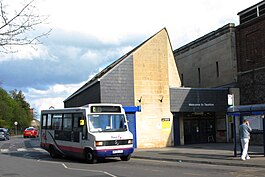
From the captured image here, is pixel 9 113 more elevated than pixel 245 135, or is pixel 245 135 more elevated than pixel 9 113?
pixel 9 113

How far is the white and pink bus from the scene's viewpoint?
61.0 feet

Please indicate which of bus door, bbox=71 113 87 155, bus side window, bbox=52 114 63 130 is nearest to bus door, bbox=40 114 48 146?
bus side window, bbox=52 114 63 130

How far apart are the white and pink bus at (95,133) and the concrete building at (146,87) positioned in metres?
6.82

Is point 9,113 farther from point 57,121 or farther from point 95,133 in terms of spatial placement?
point 95,133

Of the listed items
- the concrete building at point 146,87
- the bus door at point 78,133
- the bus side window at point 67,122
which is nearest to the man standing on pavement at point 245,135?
the bus door at point 78,133

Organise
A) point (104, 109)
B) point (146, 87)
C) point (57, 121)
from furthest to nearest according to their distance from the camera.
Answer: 1. point (146, 87)
2. point (57, 121)
3. point (104, 109)

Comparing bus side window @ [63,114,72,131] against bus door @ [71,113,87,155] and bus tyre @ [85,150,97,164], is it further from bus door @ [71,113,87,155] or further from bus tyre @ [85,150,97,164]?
bus tyre @ [85,150,97,164]

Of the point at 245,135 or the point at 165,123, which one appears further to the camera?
the point at 165,123

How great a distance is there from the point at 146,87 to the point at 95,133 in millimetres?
10925

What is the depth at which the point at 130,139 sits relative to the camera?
19297mm

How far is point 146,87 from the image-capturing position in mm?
29000

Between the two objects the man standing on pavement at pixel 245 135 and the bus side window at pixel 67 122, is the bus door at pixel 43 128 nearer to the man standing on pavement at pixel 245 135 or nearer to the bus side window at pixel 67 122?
the bus side window at pixel 67 122

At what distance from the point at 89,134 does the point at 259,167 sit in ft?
25.4

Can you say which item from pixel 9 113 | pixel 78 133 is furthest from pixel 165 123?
pixel 9 113
